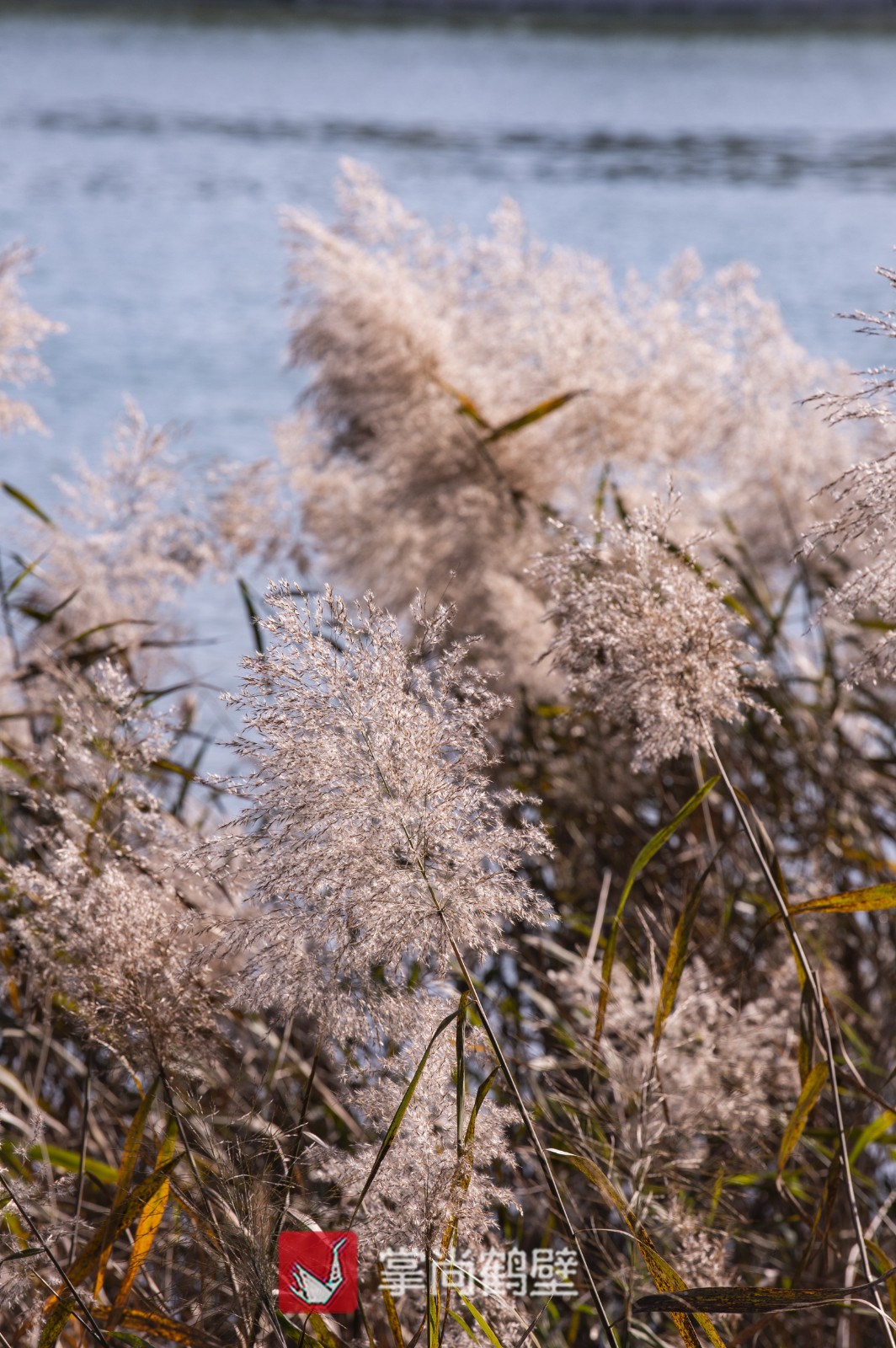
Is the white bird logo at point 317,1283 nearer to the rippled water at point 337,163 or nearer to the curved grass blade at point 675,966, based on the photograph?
the curved grass blade at point 675,966

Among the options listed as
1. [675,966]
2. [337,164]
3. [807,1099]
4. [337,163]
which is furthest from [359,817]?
[337,164]

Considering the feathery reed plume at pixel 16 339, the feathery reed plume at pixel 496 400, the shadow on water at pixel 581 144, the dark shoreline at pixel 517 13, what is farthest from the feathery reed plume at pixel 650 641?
the dark shoreline at pixel 517 13

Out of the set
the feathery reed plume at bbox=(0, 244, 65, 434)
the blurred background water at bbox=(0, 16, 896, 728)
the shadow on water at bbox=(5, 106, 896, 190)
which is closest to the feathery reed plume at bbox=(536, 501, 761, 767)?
the feathery reed plume at bbox=(0, 244, 65, 434)

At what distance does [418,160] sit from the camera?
300 inches

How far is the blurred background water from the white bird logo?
2257 millimetres

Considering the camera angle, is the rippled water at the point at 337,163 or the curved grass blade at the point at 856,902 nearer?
the curved grass blade at the point at 856,902

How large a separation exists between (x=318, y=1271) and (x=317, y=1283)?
2 cm

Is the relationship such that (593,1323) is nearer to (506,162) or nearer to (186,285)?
(186,285)

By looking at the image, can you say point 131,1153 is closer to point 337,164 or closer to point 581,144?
point 337,164

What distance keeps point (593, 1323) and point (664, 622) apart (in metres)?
1.15

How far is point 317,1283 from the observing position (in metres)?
1.09

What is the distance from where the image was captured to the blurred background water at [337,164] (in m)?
5.37

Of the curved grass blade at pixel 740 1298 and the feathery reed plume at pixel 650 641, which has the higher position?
the feathery reed plume at pixel 650 641

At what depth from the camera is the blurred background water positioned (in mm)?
5371
